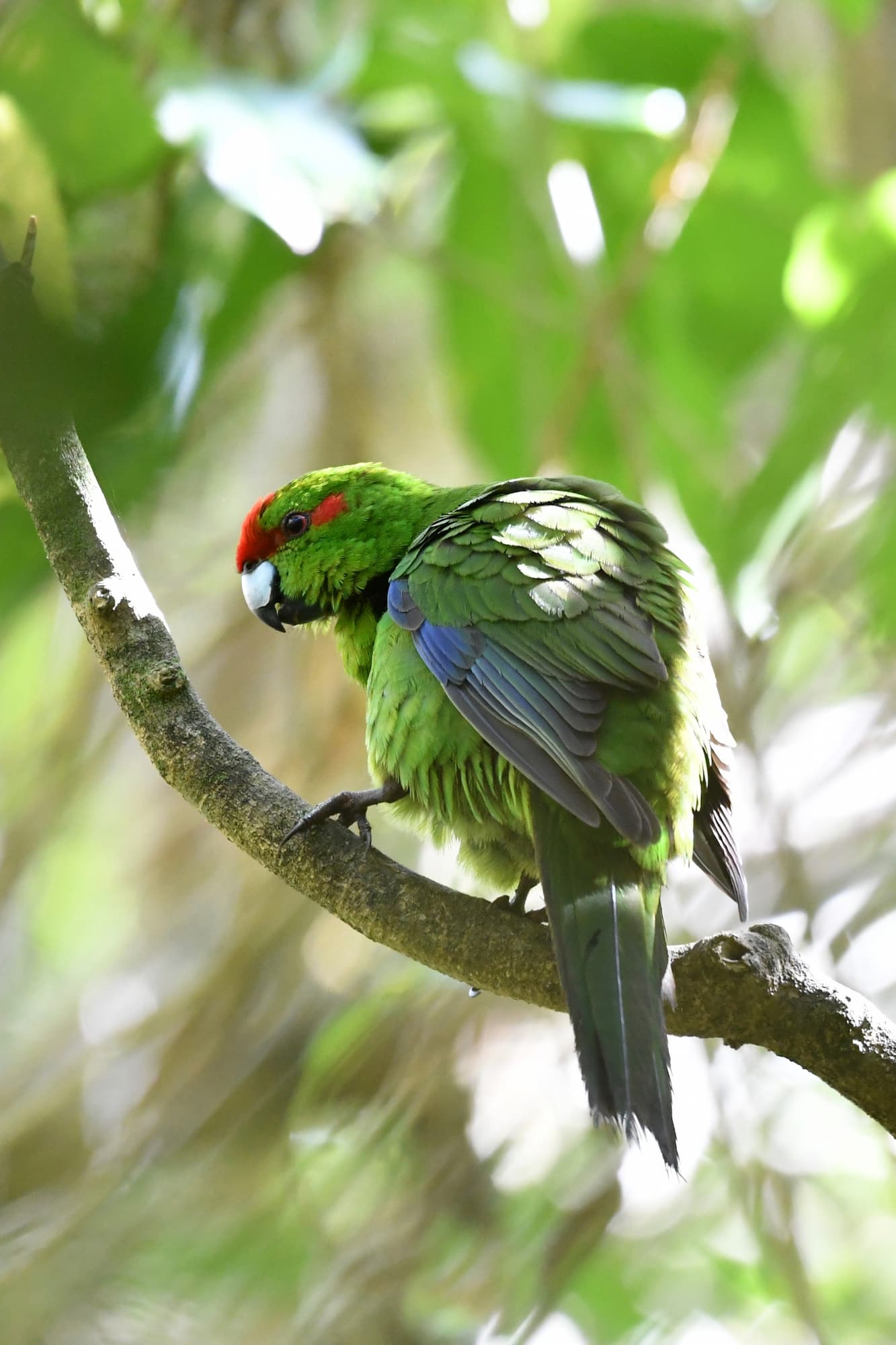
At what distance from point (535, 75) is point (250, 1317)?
9.73ft

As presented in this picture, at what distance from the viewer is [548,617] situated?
6.88 ft

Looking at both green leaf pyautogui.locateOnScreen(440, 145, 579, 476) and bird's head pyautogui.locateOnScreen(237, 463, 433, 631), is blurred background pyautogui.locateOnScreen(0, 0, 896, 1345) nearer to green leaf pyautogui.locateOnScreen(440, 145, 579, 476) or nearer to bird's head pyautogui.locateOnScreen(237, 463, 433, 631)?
green leaf pyautogui.locateOnScreen(440, 145, 579, 476)

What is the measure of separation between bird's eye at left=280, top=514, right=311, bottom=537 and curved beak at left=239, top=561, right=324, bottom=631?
0.26 ft

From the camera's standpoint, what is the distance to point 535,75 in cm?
319

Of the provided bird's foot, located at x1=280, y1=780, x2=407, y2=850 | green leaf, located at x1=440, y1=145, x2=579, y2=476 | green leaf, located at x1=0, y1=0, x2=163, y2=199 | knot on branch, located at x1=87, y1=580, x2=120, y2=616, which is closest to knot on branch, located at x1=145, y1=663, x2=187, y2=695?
knot on branch, located at x1=87, y1=580, x2=120, y2=616

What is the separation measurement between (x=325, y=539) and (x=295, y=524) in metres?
0.09

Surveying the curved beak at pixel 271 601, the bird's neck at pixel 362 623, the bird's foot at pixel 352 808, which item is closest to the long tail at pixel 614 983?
the bird's foot at pixel 352 808

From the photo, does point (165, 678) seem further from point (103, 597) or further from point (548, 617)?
point (548, 617)

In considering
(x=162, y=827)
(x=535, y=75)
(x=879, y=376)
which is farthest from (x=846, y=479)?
(x=162, y=827)

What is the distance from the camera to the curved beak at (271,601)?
268 centimetres

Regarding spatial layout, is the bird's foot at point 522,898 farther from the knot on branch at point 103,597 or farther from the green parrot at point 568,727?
the knot on branch at point 103,597

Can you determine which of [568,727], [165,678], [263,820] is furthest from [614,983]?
[165,678]

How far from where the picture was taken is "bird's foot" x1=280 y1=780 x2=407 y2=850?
1.80 metres

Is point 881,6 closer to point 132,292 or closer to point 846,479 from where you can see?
point 846,479
